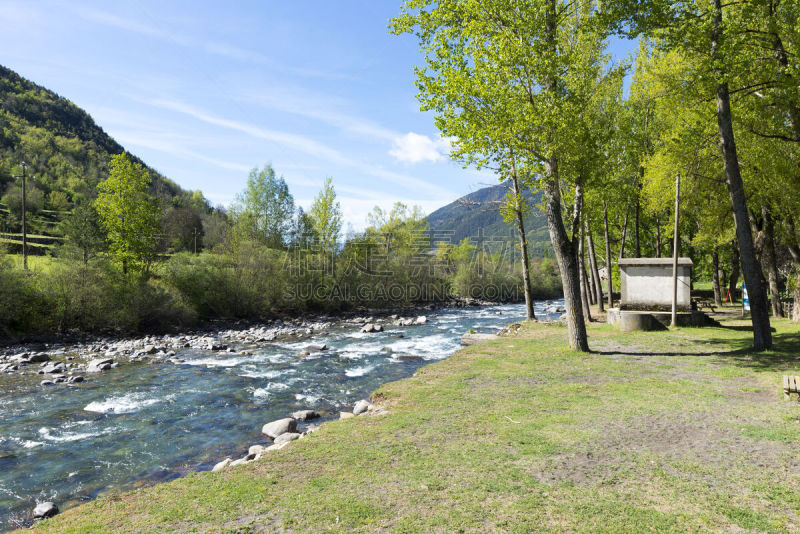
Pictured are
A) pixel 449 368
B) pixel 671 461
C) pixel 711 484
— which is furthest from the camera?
pixel 449 368

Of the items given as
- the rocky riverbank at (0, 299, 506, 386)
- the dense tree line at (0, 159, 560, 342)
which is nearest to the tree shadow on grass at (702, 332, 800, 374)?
the rocky riverbank at (0, 299, 506, 386)

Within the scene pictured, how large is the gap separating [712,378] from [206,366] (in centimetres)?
1735

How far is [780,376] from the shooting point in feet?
29.0

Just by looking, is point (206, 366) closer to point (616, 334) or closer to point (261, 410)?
point (261, 410)

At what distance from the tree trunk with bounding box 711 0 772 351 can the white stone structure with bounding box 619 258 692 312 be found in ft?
26.2

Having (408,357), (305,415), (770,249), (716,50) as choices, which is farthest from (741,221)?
(305,415)

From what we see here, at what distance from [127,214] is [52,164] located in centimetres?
8133

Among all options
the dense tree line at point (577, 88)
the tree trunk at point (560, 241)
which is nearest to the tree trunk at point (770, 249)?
the dense tree line at point (577, 88)

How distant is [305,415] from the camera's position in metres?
9.77

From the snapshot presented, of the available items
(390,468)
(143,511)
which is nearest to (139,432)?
(143,511)

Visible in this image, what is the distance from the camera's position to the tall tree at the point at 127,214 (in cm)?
2781

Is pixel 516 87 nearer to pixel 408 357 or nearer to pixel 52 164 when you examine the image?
pixel 408 357

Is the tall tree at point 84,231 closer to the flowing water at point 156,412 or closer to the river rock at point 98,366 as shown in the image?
the river rock at point 98,366

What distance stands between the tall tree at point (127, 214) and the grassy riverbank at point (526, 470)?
2696 cm
